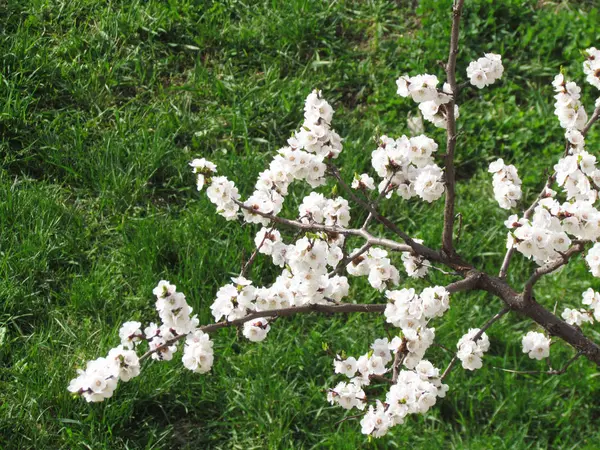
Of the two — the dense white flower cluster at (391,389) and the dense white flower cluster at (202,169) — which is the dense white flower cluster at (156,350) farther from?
the dense white flower cluster at (391,389)

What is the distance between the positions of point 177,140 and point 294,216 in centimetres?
78

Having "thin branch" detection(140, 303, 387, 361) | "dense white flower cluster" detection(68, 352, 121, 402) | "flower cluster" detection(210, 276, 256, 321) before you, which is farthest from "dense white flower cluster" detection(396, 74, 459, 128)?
"dense white flower cluster" detection(68, 352, 121, 402)

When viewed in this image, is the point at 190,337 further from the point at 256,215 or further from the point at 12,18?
the point at 12,18

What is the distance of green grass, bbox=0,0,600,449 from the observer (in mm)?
3479

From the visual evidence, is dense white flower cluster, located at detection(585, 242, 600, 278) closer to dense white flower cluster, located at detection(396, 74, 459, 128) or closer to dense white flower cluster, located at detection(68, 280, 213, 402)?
dense white flower cluster, located at detection(396, 74, 459, 128)

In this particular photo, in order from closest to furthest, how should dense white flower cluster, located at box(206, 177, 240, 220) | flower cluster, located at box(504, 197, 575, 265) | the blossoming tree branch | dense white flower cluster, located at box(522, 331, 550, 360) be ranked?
flower cluster, located at box(504, 197, 575, 265) → the blossoming tree branch → dense white flower cluster, located at box(206, 177, 240, 220) → dense white flower cluster, located at box(522, 331, 550, 360)

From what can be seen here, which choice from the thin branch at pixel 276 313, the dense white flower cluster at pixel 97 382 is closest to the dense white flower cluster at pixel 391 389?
the thin branch at pixel 276 313

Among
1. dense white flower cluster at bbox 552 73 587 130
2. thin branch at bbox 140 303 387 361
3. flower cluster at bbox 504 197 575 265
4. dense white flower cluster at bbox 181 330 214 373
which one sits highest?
dense white flower cluster at bbox 552 73 587 130

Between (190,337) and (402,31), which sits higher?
(190,337)

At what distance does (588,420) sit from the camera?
11.8ft

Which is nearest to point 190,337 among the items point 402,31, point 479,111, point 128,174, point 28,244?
point 28,244

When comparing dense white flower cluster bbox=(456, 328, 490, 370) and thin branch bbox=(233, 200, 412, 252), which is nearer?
thin branch bbox=(233, 200, 412, 252)

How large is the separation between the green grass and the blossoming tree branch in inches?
34.5

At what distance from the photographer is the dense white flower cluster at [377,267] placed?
2750mm
